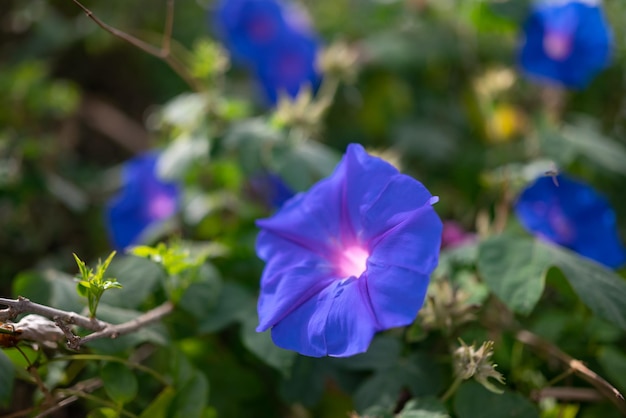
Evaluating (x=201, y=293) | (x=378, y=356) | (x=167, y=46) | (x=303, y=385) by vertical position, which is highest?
(x=167, y=46)

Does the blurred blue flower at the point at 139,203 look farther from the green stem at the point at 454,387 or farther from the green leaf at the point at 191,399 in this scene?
the green stem at the point at 454,387

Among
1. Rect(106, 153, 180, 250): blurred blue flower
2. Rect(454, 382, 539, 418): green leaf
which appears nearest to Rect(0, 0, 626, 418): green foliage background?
Rect(454, 382, 539, 418): green leaf

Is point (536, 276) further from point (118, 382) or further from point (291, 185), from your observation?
point (118, 382)

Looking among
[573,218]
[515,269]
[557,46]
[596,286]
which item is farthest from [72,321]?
[557,46]

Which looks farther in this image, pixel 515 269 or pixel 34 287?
pixel 34 287

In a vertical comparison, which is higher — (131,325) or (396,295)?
(396,295)

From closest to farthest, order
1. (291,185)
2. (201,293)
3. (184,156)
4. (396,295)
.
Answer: (396,295)
(201,293)
(291,185)
(184,156)
